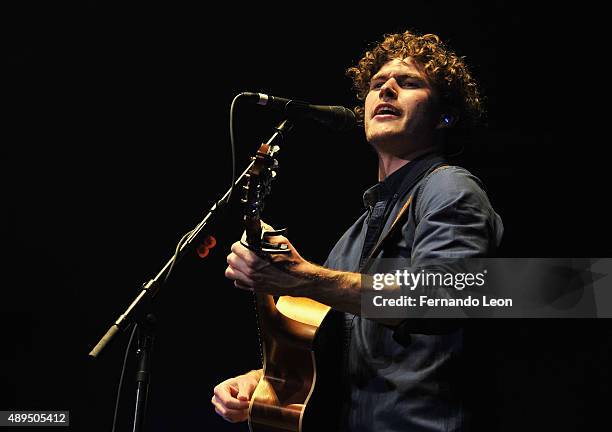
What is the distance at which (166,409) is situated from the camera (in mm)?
3398

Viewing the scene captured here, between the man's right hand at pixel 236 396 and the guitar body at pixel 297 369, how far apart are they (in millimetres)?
58

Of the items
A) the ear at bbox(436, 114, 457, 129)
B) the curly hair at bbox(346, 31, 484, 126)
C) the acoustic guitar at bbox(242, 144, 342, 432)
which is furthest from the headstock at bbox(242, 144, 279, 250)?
the curly hair at bbox(346, 31, 484, 126)

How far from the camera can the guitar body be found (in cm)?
189

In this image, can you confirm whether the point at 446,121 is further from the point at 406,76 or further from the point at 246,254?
the point at 246,254

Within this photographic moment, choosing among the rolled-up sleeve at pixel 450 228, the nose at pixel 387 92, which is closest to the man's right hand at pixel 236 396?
the rolled-up sleeve at pixel 450 228

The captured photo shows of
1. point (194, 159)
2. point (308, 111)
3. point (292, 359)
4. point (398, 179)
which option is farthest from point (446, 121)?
point (194, 159)

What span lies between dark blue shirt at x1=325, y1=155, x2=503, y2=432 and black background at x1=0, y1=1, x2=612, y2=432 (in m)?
1.50

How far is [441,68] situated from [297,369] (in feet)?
4.23

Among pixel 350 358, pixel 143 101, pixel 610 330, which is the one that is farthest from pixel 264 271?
pixel 143 101

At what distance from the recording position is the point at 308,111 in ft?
6.54

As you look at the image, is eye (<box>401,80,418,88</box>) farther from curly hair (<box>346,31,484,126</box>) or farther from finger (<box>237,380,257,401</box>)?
finger (<box>237,380,257,401</box>)

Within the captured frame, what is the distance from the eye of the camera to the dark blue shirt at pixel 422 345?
1.63 meters

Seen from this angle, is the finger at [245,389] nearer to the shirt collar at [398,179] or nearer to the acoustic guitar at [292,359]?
the acoustic guitar at [292,359]

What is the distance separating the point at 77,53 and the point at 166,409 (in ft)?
6.63
